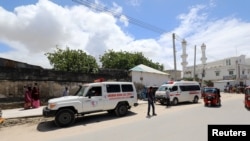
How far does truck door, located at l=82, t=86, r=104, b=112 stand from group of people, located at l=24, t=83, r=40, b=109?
634cm

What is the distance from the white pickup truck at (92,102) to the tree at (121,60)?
97.1 feet

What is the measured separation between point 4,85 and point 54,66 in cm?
1319

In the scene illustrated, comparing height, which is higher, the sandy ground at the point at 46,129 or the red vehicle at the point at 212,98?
the red vehicle at the point at 212,98

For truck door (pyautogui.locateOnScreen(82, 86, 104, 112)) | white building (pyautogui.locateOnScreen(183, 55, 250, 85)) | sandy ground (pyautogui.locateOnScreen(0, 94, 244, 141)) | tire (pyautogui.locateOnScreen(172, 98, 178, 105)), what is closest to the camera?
sandy ground (pyautogui.locateOnScreen(0, 94, 244, 141))

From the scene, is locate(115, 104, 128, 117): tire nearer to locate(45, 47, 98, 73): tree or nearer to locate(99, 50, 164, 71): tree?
locate(45, 47, 98, 73): tree

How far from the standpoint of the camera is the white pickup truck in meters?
10.9

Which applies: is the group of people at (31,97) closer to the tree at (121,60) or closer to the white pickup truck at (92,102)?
the white pickup truck at (92,102)

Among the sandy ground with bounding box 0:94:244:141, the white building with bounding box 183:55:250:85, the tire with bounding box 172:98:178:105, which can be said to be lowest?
the sandy ground with bounding box 0:94:244:141

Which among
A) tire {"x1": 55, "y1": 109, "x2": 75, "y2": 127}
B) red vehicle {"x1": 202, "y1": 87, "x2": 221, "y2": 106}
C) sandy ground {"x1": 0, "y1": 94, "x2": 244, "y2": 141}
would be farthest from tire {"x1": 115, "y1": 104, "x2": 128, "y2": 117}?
red vehicle {"x1": 202, "y1": 87, "x2": 221, "y2": 106}

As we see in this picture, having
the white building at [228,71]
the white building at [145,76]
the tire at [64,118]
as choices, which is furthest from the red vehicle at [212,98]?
the white building at [228,71]

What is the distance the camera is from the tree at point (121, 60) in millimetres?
43916

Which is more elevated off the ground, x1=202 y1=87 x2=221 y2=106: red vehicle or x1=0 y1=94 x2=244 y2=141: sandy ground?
x1=202 y1=87 x2=221 y2=106: red vehicle

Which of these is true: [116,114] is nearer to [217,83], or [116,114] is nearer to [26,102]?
[26,102]

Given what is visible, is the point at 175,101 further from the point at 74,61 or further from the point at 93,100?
the point at 74,61
